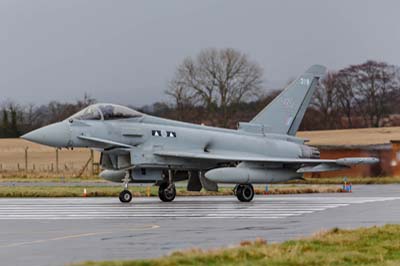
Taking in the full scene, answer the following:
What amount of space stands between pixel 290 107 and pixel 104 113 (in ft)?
22.0

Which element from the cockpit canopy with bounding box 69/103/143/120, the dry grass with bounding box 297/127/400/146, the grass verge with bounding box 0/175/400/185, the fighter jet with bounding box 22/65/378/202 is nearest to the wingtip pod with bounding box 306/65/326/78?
the fighter jet with bounding box 22/65/378/202

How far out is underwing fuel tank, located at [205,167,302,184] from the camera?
2409cm

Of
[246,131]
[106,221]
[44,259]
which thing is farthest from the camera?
[246,131]

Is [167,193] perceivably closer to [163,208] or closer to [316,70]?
[163,208]

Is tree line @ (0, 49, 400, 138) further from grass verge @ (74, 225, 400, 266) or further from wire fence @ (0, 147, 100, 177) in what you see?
grass verge @ (74, 225, 400, 266)

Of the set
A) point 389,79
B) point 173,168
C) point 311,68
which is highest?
point 389,79

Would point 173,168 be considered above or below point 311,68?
below

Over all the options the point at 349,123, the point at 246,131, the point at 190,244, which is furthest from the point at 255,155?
the point at 349,123

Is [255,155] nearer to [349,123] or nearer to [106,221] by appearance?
[106,221]

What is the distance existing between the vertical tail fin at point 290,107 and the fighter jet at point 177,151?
482 mm

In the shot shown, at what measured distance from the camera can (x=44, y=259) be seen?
1098cm

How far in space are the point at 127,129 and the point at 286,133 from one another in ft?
19.5

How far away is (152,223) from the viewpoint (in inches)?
664

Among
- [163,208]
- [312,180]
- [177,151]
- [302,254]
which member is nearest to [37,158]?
[312,180]
